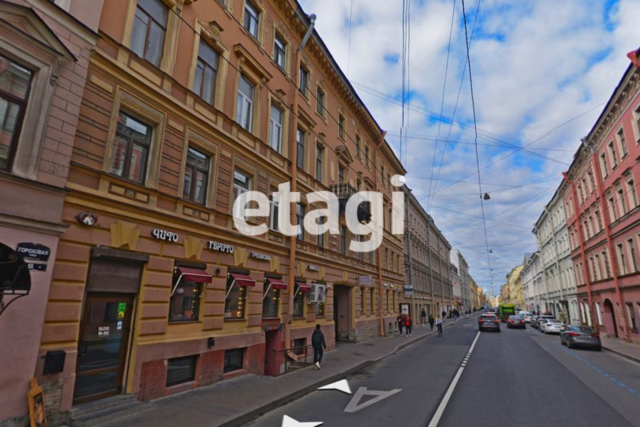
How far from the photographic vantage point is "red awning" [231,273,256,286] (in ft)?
37.1

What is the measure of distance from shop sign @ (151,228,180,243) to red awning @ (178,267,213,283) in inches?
33.2

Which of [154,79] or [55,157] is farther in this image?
[154,79]

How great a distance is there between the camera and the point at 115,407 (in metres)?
7.47

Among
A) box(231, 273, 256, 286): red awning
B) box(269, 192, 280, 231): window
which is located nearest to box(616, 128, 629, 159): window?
box(269, 192, 280, 231): window

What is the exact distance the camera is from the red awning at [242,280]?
11305 mm

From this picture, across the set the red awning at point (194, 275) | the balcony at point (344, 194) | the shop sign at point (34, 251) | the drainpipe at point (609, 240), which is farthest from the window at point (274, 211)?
the drainpipe at point (609, 240)

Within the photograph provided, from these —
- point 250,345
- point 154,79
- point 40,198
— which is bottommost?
point 250,345

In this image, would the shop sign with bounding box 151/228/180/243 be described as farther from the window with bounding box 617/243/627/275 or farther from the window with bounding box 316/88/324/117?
the window with bounding box 617/243/627/275

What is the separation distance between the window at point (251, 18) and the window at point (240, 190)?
19.2ft

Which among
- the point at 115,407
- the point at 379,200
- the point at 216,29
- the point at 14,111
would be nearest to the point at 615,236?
the point at 379,200

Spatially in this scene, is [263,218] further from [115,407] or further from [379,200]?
[379,200]

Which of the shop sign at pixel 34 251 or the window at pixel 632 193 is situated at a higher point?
the window at pixel 632 193

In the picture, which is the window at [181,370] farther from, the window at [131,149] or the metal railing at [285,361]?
the window at [131,149]

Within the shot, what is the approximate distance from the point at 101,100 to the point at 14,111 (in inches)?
68.5
